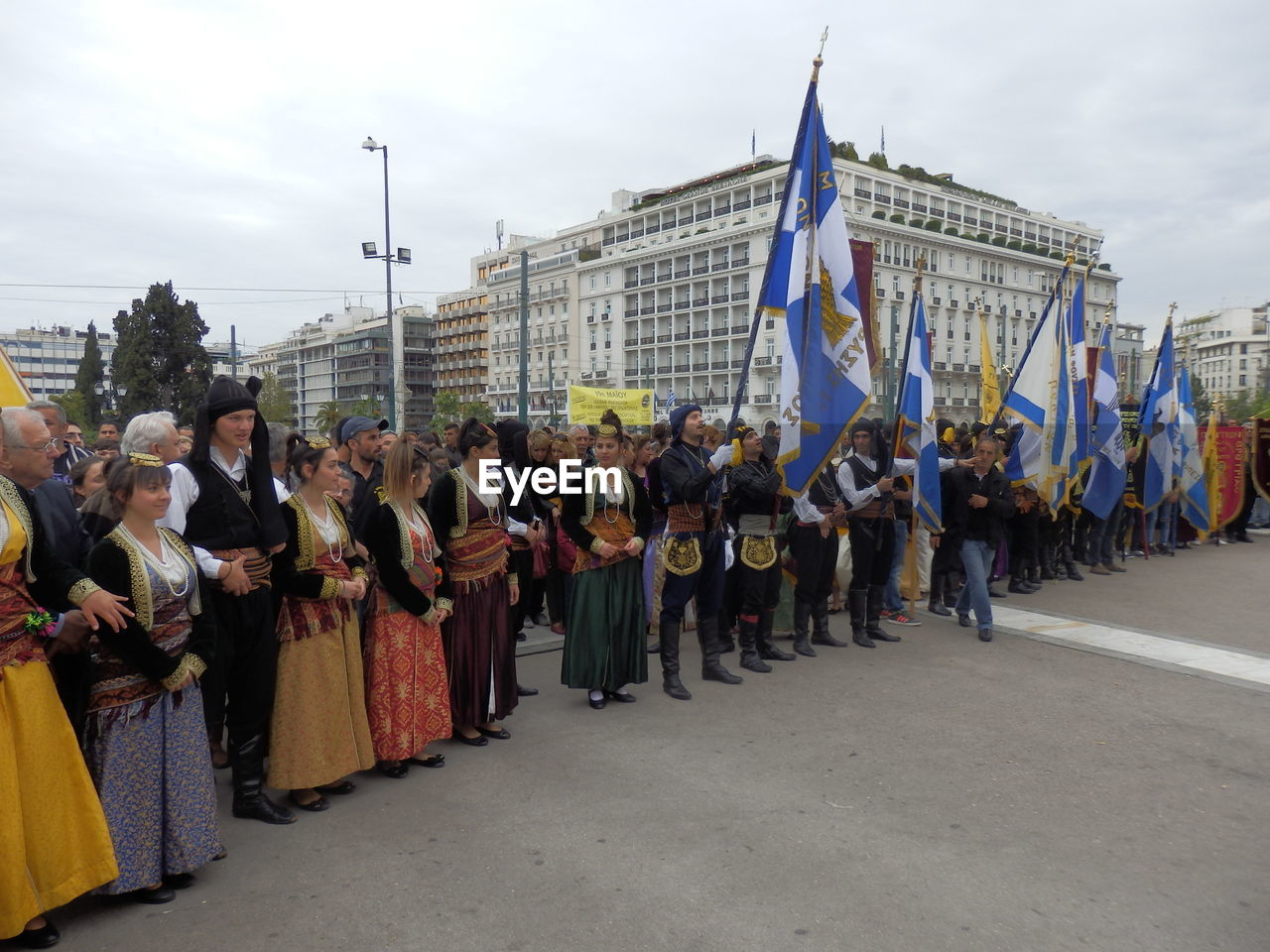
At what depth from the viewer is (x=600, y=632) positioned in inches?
238

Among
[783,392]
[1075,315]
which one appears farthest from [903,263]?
[783,392]

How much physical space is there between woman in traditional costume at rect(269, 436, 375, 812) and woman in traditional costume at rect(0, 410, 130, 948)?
1056 mm

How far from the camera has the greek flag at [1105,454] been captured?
450 inches

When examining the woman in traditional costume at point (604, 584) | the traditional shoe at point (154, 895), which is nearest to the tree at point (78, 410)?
the woman in traditional costume at point (604, 584)

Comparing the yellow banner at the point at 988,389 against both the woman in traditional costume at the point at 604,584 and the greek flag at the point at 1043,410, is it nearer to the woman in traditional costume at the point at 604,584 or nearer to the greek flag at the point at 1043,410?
the greek flag at the point at 1043,410

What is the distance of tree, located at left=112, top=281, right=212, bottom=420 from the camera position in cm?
5731

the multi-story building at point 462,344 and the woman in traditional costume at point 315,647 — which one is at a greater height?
the multi-story building at point 462,344

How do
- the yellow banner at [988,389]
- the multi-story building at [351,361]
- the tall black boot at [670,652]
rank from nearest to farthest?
the tall black boot at [670,652] < the yellow banner at [988,389] < the multi-story building at [351,361]

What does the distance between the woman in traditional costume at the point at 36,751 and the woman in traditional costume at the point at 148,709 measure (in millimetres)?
129

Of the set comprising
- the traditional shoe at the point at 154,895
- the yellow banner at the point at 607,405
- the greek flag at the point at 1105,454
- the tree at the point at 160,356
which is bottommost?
the traditional shoe at the point at 154,895

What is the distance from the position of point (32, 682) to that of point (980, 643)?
7.17 meters

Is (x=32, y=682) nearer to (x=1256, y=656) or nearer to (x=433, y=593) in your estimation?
(x=433, y=593)

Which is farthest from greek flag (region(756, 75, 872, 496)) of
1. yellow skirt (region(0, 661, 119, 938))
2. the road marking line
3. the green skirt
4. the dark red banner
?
the dark red banner

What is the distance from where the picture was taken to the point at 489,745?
5.32 metres
